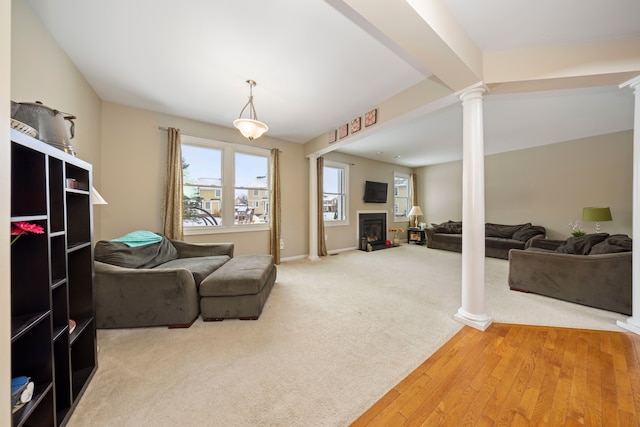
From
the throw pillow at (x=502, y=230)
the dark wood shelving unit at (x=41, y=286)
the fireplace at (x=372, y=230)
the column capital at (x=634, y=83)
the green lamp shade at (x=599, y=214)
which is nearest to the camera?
the dark wood shelving unit at (x=41, y=286)

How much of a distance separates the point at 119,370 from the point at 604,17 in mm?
4338

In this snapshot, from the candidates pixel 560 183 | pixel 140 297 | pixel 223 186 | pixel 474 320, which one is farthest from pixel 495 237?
pixel 140 297

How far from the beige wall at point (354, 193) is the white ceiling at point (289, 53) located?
2.35 metres

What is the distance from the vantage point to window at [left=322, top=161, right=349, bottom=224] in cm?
568

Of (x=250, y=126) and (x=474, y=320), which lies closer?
(x=474, y=320)

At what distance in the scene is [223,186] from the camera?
4.01 m

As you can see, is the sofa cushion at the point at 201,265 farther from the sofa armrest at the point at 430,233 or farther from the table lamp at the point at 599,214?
the table lamp at the point at 599,214

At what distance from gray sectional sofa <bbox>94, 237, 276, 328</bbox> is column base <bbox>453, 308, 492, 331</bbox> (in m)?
2.02

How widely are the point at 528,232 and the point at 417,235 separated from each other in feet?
8.40

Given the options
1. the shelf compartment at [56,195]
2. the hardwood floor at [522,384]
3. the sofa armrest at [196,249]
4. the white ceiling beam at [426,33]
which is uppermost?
the white ceiling beam at [426,33]

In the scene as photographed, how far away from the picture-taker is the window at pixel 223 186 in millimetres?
3762

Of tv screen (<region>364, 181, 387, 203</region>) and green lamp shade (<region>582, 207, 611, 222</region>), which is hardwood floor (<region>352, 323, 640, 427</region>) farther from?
tv screen (<region>364, 181, 387, 203</region>)

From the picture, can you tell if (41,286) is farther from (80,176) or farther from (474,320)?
(474,320)

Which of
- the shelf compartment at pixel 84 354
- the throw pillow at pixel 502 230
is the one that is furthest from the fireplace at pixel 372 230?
the shelf compartment at pixel 84 354
